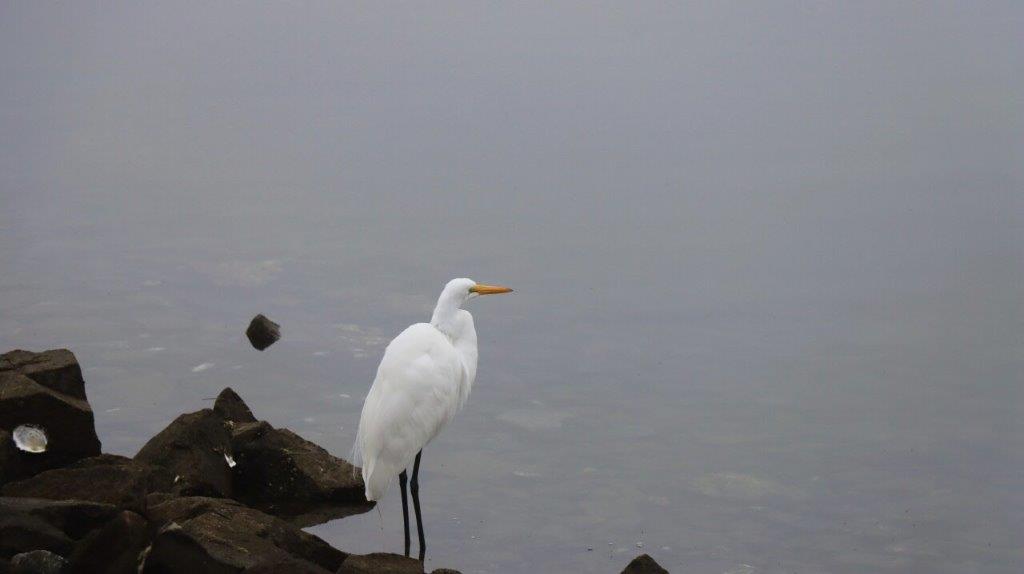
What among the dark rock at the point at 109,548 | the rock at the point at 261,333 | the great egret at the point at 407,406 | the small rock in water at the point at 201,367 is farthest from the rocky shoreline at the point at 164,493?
the rock at the point at 261,333

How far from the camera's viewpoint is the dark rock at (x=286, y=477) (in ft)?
15.0

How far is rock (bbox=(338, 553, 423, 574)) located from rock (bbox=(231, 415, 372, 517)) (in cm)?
107

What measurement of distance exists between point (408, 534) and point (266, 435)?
72cm

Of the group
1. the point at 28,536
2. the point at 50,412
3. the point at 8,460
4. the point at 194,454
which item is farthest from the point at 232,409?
the point at 28,536

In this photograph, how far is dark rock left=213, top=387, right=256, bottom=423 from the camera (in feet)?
16.3

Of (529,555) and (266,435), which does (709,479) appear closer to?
(529,555)

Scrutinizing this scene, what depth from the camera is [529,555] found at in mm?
4355

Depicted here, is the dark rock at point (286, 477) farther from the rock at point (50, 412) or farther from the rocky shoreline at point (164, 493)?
the rock at point (50, 412)

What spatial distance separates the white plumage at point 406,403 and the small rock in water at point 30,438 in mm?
1108

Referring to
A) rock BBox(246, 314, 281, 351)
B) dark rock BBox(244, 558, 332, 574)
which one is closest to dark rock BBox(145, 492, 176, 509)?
dark rock BBox(244, 558, 332, 574)

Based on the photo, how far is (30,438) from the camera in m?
4.18

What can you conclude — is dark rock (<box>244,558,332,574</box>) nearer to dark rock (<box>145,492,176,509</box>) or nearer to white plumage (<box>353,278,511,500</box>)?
dark rock (<box>145,492,176,509</box>)

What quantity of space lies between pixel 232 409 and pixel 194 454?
2.39 feet

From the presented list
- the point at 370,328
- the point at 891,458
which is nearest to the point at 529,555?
the point at 891,458
